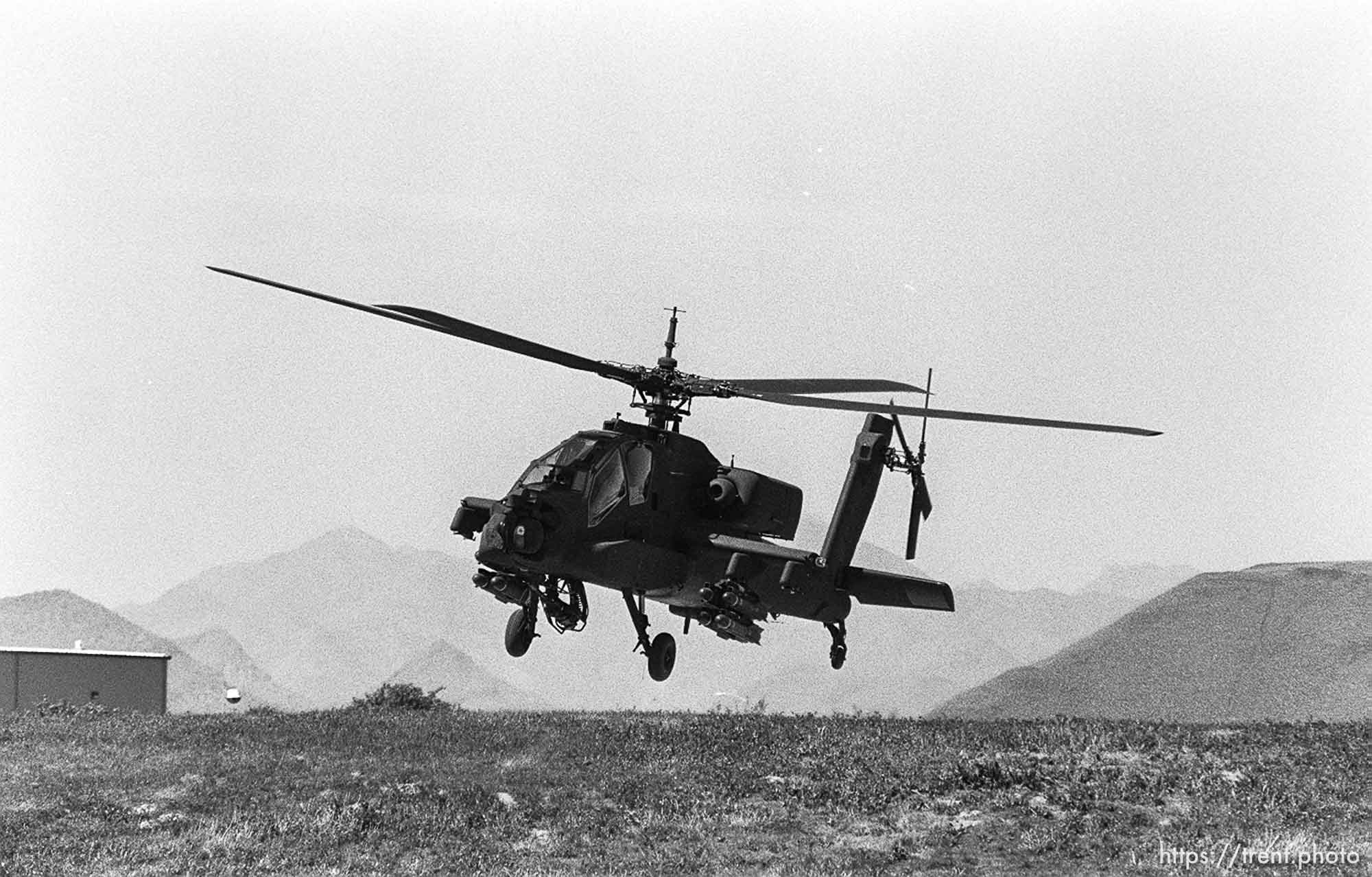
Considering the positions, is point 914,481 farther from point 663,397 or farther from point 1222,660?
point 1222,660

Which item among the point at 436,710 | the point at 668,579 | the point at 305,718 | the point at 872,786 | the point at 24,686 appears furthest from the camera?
the point at 24,686

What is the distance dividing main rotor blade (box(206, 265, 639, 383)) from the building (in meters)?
20.3

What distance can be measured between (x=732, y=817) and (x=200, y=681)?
65881 mm

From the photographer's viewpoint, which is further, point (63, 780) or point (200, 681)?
point (200, 681)

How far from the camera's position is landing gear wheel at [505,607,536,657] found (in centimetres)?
2148

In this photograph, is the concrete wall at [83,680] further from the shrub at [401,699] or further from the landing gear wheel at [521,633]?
the landing gear wheel at [521,633]

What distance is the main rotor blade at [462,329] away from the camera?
17.5 m

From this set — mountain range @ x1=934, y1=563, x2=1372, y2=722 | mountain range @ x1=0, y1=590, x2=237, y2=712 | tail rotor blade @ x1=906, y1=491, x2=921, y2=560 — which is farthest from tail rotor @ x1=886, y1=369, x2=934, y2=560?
mountain range @ x1=0, y1=590, x2=237, y2=712

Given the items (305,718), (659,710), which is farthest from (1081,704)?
(305,718)

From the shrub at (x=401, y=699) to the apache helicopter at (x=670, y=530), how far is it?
1136 cm

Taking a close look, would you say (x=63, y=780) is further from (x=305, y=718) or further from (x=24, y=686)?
(x=24, y=686)

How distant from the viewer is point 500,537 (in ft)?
66.7

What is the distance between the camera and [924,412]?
20984 millimetres

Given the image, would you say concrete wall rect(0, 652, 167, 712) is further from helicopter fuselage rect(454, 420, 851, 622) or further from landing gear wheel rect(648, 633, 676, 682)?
helicopter fuselage rect(454, 420, 851, 622)
